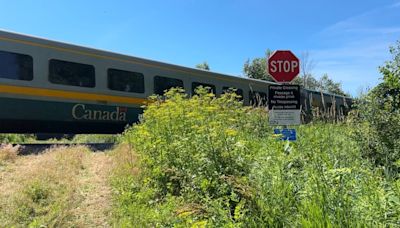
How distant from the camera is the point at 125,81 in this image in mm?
14039

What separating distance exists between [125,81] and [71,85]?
2.02 m

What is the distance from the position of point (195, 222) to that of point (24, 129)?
954 cm

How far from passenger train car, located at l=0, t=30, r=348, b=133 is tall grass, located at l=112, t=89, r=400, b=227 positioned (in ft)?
12.9

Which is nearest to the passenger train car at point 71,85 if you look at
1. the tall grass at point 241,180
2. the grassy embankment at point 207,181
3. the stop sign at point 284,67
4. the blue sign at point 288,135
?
the stop sign at point 284,67

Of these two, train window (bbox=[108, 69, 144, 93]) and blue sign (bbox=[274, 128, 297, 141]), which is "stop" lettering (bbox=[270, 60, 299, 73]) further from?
train window (bbox=[108, 69, 144, 93])

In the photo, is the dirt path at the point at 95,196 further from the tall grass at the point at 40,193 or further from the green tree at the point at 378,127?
the green tree at the point at 378,127

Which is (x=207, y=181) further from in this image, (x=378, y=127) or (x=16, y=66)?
(x=16, y=66)

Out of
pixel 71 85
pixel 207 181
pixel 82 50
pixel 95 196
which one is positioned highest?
pixel 82 50

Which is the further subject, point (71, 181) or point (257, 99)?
point (257, 99)

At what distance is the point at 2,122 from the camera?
11219 millimetres

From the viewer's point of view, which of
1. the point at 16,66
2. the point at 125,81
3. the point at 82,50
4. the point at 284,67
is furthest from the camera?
the point at 125,81

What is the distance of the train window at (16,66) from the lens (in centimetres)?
1074

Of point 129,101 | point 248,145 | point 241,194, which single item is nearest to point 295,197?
point 241,194

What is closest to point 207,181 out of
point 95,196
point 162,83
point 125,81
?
point 95,196
